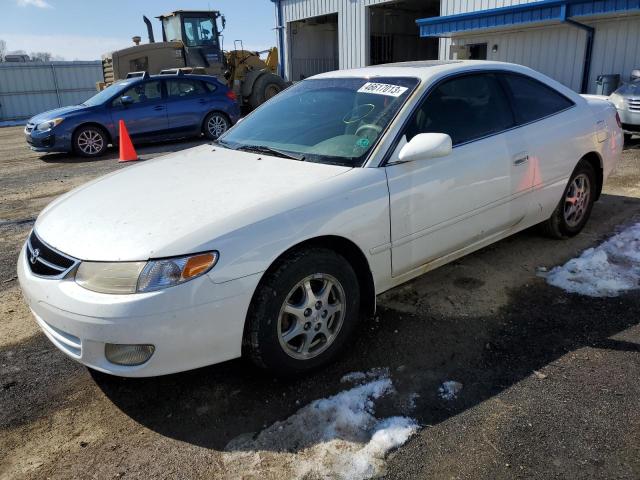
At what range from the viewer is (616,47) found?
12.6 m

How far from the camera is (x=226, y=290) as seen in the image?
7.91 ft

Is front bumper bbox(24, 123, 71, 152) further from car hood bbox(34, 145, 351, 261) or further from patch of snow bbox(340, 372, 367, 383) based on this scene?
patch of snow bbox(340, 372, 367, 383)

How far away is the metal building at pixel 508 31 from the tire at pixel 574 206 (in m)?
8.30

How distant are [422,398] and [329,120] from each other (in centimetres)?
182

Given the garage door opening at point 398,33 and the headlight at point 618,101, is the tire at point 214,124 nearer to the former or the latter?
the headlight at point 618,101

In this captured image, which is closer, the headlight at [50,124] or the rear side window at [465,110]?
the rear side window at [465,110]

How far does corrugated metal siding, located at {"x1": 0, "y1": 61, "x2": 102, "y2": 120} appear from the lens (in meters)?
24.3

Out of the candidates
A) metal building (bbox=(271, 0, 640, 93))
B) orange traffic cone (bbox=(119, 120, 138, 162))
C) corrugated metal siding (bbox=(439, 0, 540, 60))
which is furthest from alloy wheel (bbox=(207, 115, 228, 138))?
corrugated metal siding (bbox=(439, 0, 540, 60))

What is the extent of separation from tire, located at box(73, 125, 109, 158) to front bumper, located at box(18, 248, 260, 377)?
9.13 metres

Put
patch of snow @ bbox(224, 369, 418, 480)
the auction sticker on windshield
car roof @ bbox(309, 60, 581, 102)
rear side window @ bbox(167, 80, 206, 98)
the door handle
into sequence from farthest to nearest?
1. rear side window @ bbox(167, 80, 206, 98)
2. the door handle
3. car roof @ bbox(309, 60, 581, 102)
4. the auction sticker on windshield
5. patch of snow @ bbox(224, 369, 418, 480)

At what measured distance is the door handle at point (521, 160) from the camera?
378cm

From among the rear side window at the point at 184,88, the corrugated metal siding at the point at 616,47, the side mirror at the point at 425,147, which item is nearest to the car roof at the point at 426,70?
the side mirror at the point at 425,147

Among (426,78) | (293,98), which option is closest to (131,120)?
(293,98)

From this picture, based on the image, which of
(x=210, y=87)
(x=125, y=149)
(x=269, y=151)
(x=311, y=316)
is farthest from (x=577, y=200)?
(x=210, y=87)
